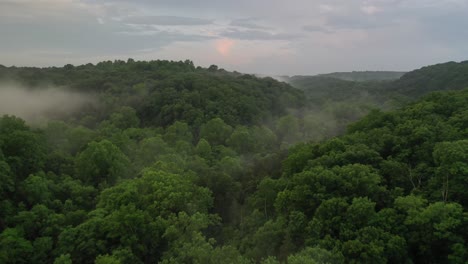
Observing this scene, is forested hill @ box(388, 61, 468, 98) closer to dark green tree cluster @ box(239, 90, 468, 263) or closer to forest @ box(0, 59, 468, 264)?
forest @ box(0, 59, 468, 264)

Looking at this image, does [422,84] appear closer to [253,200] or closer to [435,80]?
[435,80]

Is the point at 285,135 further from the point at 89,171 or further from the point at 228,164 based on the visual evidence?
the point at 89,171

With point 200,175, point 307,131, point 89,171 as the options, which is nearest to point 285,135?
point 307,131

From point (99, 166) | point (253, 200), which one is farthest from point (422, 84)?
point (99, 166)

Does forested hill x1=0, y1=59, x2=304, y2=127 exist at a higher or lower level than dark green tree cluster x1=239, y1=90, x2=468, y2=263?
higher

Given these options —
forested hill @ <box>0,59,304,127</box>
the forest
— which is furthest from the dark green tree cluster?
forested hill @ <box>0,59,304,127</box>

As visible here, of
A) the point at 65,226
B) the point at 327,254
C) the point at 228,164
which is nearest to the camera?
the point at 327,254

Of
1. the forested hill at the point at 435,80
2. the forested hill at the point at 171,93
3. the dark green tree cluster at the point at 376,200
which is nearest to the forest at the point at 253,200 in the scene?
the dark green tree cluster at the point at 376,200

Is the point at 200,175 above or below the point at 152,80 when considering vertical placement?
below
